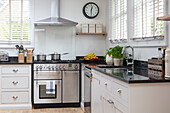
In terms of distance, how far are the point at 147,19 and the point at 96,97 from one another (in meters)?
1.35

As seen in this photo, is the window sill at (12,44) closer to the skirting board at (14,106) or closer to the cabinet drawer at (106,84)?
the skirting board at (14,106)

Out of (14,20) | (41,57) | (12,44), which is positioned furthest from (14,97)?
(14,20)

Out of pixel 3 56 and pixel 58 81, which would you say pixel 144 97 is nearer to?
pixel 58 81

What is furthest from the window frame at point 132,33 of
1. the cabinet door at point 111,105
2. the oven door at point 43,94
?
the oven door at point 43,94

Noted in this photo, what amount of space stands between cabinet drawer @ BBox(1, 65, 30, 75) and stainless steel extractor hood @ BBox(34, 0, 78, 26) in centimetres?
100

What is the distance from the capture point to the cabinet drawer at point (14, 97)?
15.8 feet

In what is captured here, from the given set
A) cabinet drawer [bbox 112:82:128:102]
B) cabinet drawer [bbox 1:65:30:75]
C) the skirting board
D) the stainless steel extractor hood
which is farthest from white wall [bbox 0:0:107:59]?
cabinet drawer [bbox 112:82:128:102]

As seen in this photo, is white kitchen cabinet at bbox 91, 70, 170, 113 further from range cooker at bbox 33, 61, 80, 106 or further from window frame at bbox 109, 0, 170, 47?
range cooker at bbox 33, 61, 80, 106

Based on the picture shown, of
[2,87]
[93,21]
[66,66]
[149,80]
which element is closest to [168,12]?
[149,80]

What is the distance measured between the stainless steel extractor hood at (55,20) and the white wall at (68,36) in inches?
6.2

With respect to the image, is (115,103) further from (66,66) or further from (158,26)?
(66,66)

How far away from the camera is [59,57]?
5.36 metres

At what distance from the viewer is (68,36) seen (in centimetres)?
557

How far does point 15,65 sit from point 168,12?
10.6 feet
